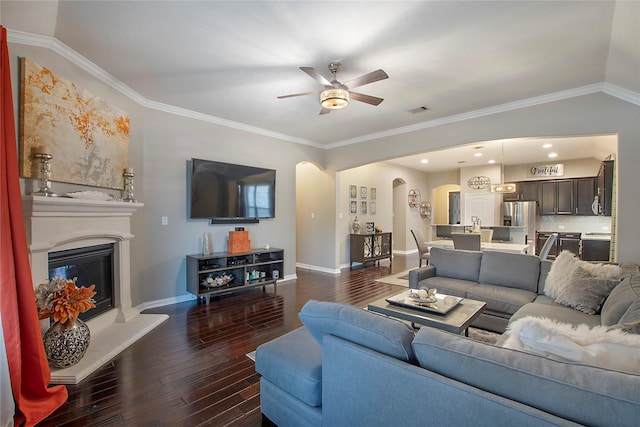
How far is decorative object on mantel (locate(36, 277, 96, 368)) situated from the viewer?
7.20 ft

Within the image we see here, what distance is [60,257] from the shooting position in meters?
2.68

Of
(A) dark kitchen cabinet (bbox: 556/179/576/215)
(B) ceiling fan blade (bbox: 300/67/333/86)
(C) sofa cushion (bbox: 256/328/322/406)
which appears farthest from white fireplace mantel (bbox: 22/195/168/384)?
(A) dark kitchen cabinet (bbox: 556/179/576/215)

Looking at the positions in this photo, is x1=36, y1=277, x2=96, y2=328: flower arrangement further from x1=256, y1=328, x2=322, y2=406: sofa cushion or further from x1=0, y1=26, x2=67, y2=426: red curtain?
x1=256, y1=328, x2=322, y2=406: sofa cushion

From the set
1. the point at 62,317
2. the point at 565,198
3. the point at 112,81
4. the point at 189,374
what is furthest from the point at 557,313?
the point at 565,198

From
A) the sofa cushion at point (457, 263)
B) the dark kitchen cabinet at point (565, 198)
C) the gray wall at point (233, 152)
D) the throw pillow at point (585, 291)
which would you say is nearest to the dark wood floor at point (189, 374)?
the gray wall at point (233, 152)

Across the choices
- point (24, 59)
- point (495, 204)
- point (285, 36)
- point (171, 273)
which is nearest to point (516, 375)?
point (285, 36)

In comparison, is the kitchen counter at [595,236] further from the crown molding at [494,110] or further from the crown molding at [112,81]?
the crown molding at [112,81]

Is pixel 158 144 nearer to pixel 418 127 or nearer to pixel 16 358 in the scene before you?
pixel 16 358

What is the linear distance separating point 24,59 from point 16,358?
2.27m

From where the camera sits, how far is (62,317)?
7.23ft

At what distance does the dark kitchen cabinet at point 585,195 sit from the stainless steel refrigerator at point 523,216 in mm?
874

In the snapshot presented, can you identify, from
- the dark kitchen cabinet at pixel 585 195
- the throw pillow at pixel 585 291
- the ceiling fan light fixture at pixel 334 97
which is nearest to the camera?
the throw pillow at pixel 585 291

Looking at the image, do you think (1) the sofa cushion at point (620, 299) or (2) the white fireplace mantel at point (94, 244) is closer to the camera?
(1) the sofa cushion at point (620, 299)

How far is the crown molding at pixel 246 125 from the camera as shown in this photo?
2.50 metres
